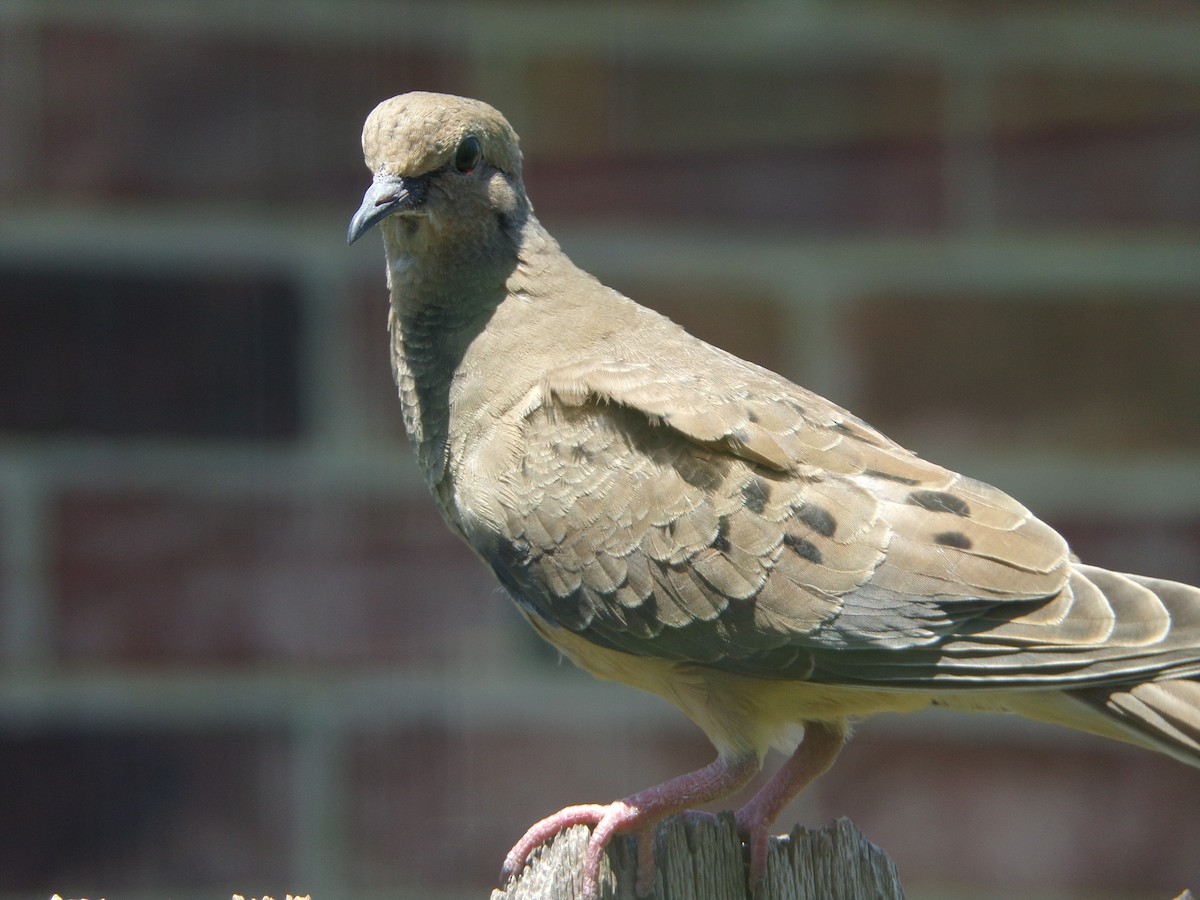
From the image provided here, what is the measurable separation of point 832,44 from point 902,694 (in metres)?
1.94

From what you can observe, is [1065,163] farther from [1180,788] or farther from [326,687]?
[326,687]

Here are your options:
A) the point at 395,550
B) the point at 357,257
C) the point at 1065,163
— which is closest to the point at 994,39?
the point at 1065,163

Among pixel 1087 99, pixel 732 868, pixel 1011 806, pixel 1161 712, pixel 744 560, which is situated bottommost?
pixel 1011 806

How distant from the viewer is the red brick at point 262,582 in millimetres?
3805

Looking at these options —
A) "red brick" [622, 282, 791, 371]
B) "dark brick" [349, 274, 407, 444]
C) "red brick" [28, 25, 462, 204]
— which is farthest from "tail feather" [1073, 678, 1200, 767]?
"red brick" [28, 25, 462, 204]

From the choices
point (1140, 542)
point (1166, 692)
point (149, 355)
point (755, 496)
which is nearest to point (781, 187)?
point (1140, 542)

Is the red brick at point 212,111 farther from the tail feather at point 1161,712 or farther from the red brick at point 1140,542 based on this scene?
the tail feather at point 1161,712

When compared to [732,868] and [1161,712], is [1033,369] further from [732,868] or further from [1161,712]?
[732,868]

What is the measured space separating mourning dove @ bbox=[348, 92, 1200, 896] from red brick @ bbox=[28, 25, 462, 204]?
3.71 feet

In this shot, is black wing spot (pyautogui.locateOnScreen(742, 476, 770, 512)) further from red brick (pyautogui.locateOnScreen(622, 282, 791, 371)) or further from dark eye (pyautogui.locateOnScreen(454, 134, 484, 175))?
red brick (pyautogui.locateOnScreen(622, 282, 791, 371))

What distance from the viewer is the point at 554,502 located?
8.72 ft

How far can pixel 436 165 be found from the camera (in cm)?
287

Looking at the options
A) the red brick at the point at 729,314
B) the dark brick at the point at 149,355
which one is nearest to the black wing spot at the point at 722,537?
the red brick at the point at 729,314

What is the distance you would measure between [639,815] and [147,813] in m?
1.79
